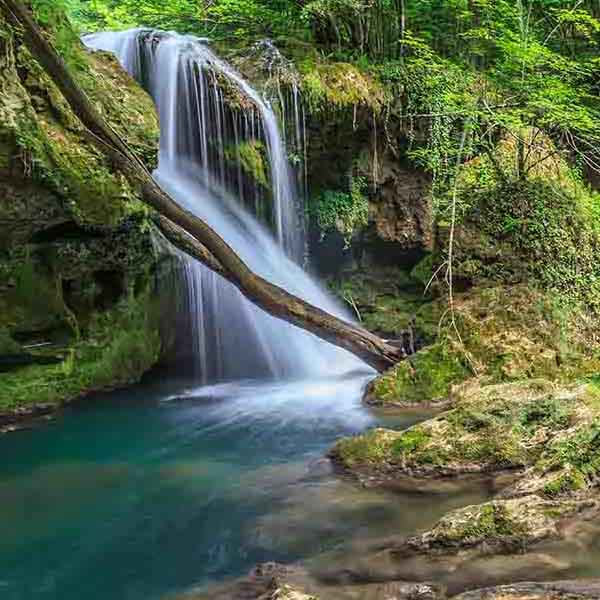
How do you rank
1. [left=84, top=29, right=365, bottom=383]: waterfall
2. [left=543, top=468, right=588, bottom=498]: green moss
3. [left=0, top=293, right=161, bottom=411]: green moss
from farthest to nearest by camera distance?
[left=84, top=29, right=365, bottom=383]: waterfall < [left=0, top=293, right=161, bottom=411]: green moss < [left=543, top=468, right=588, bottom=498]: green moss

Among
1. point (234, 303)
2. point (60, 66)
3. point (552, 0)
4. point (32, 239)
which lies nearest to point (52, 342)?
point (32, 239)

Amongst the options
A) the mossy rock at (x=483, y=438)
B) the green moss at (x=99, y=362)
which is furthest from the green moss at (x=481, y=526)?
the green moss at (x=99, y=362)

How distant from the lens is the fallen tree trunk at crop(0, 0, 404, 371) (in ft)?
18.0

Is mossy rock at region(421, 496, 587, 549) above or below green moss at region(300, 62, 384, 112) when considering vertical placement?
below

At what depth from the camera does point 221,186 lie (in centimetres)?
1016

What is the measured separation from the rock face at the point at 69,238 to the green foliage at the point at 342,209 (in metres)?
3.43

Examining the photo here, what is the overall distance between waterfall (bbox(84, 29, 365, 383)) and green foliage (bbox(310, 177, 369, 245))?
3.59 feet

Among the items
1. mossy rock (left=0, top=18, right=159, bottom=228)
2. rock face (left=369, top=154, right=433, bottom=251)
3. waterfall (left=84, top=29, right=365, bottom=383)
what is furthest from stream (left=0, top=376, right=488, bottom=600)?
rock face (left=369, top=154, right=433, bottom=251)

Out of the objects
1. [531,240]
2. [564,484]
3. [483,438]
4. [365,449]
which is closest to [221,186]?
[531,240]

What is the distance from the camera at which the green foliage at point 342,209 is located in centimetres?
1132

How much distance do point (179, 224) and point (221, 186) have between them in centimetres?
416

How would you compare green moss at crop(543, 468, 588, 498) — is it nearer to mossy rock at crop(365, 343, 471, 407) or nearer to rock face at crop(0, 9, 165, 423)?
mossy rock at crop(365, 343, 471, 407)

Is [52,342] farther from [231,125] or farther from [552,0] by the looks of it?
[552,0]

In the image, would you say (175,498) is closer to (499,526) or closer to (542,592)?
(499,526)
